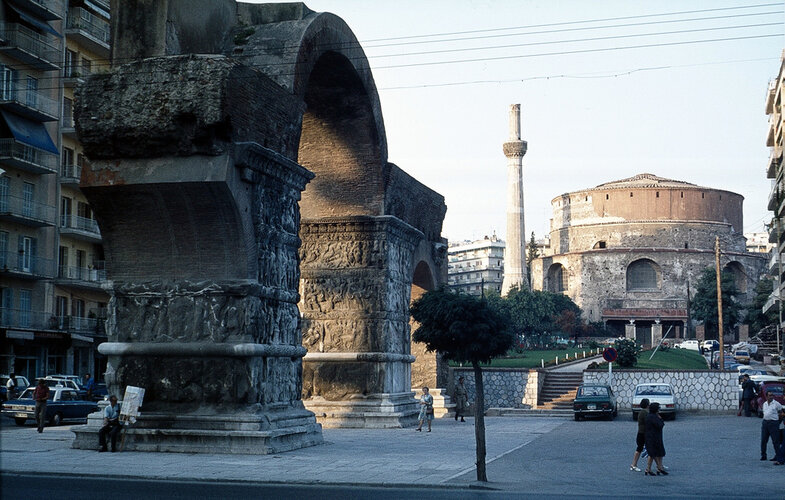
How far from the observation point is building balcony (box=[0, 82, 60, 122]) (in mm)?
32344

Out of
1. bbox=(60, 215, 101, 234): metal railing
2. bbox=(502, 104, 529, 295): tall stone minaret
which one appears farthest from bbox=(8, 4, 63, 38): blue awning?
bbox=(502, 104, 529, 295): tall stone minaret

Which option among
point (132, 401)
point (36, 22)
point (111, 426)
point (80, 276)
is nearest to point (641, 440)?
point (132, 401)

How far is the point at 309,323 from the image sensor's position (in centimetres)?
2136

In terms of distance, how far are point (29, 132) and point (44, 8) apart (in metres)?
4.31

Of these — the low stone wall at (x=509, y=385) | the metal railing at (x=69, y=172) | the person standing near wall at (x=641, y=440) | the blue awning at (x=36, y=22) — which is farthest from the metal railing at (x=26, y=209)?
the person standing near wall at (x=641, y=440)

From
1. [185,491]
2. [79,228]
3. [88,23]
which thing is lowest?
[185,491]

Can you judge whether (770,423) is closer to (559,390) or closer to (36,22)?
(559,390)

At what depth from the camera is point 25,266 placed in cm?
3384

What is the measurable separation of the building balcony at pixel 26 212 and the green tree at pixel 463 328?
22.9m

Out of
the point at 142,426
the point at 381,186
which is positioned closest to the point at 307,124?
the point at 381,186

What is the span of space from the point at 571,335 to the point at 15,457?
60783 millimetres

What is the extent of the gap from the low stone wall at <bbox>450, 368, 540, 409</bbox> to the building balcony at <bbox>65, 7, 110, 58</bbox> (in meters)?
18.2

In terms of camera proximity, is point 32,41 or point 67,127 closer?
point 32,41

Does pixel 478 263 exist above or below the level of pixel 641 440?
above
